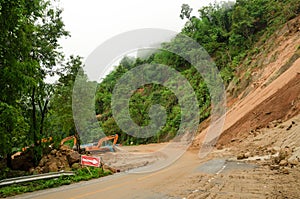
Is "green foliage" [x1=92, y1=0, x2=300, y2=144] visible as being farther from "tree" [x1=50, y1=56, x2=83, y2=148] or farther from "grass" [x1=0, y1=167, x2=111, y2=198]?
"grass" [x1=0, y1=167, x2=111, y2=198]

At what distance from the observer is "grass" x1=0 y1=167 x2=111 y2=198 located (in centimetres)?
1056

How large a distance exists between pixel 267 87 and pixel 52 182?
20764 millimetres

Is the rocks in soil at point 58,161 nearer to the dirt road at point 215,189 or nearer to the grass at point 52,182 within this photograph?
the grass at point 52,182

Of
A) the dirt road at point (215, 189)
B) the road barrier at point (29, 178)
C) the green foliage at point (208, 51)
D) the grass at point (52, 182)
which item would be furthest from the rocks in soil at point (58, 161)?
the green foliage at point (208, 51)

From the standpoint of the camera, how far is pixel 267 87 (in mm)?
25625

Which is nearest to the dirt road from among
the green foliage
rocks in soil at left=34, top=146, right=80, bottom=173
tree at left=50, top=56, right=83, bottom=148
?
rocks in soil at left=34, top=146, right=80, bottom=173

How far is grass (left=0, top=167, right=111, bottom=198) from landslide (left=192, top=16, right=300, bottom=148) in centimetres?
1200

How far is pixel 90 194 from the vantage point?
921 cm

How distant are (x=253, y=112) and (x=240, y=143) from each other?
14.5 ft

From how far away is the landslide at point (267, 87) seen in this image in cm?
2139

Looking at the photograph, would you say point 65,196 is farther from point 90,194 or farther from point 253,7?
point 253,7

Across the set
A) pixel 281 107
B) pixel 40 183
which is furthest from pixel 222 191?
pixel 281 107

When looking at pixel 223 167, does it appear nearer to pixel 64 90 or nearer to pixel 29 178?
pixel 29 178

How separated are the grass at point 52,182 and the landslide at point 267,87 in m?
12.0
